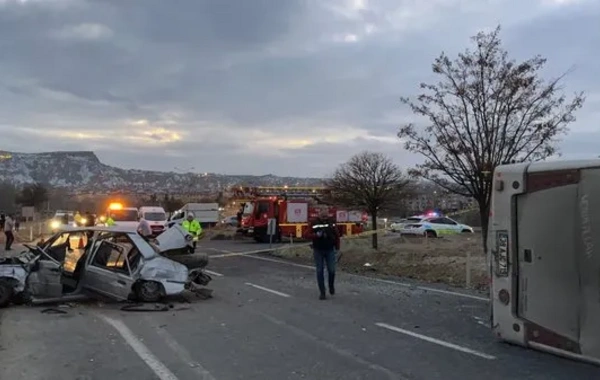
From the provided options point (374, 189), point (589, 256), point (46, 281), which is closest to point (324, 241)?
point (46, 281)

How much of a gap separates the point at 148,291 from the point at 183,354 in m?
4.24

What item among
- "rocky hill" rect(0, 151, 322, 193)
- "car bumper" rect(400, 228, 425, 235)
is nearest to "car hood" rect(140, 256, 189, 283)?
"car bumper" rect(400, 228, 425, 235)

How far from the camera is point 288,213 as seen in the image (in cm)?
3619

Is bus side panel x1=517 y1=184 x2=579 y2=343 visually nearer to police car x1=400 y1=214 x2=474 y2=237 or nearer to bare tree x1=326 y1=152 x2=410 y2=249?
bare tree x1=326 y1=152 x2=410 y2=249

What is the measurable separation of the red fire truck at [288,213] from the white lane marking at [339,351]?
2531 cm

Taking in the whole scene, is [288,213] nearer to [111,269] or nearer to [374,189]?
[374,189]

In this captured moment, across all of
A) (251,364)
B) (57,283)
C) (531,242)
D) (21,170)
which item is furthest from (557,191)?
(21,170)

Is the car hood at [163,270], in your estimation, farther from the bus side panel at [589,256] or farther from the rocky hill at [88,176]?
the rocky hill at [88,176]

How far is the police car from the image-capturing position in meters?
36.3

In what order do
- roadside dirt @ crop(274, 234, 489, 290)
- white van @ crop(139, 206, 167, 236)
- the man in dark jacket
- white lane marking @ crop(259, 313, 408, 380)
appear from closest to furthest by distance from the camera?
1. white lane marking @ crop(259, 313, 408, 380)
2. the man in dark jacket
3. roadside dirt @ crop(274, 234, 489, 290)
4. white van @ crop(139, 206, 167, 236)

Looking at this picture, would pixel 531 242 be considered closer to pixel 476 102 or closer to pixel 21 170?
pixel 476 102

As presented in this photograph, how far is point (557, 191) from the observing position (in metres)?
6.48

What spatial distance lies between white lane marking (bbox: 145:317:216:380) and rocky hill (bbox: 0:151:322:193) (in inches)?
3904

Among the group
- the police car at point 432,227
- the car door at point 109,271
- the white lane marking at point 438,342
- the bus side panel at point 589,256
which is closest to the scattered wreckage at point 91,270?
the car door at point 109,271
